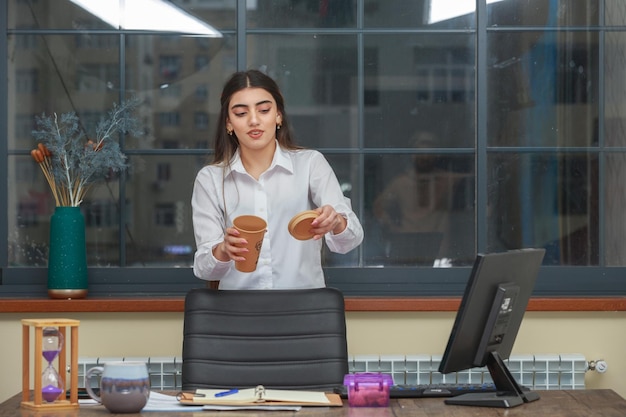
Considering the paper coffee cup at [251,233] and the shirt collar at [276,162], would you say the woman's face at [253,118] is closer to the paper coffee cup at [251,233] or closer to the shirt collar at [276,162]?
the shirt collar at [276,162]

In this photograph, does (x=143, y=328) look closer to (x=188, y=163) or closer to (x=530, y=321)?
(x=188, y=163)

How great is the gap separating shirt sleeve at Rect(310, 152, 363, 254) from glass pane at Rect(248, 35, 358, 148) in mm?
805

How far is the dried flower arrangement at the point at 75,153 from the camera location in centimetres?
363

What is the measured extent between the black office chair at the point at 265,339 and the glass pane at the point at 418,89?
4.28ft

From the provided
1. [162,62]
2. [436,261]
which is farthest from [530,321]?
[162,62]

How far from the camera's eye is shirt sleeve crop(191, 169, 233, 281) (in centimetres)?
280

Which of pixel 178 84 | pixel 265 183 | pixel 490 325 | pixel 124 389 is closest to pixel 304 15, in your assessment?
pixel 178 84

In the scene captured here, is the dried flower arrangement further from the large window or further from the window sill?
the window sill

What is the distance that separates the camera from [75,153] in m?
3.66

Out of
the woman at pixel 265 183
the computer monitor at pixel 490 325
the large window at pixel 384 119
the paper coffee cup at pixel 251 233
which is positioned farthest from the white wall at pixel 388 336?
the computer monitor at pixel 490 325

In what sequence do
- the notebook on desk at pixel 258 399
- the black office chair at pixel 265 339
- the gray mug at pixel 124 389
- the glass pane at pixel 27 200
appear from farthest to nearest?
1. the glass pane at pixel 27 200
2. the black office chair at pixel 265 339
3. the notebook on desk at pixel 258 399
4. the gray mug at pixel 124 389

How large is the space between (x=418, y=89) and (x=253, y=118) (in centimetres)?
110

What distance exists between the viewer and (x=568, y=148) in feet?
12.8

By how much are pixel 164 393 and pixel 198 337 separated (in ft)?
1.08
